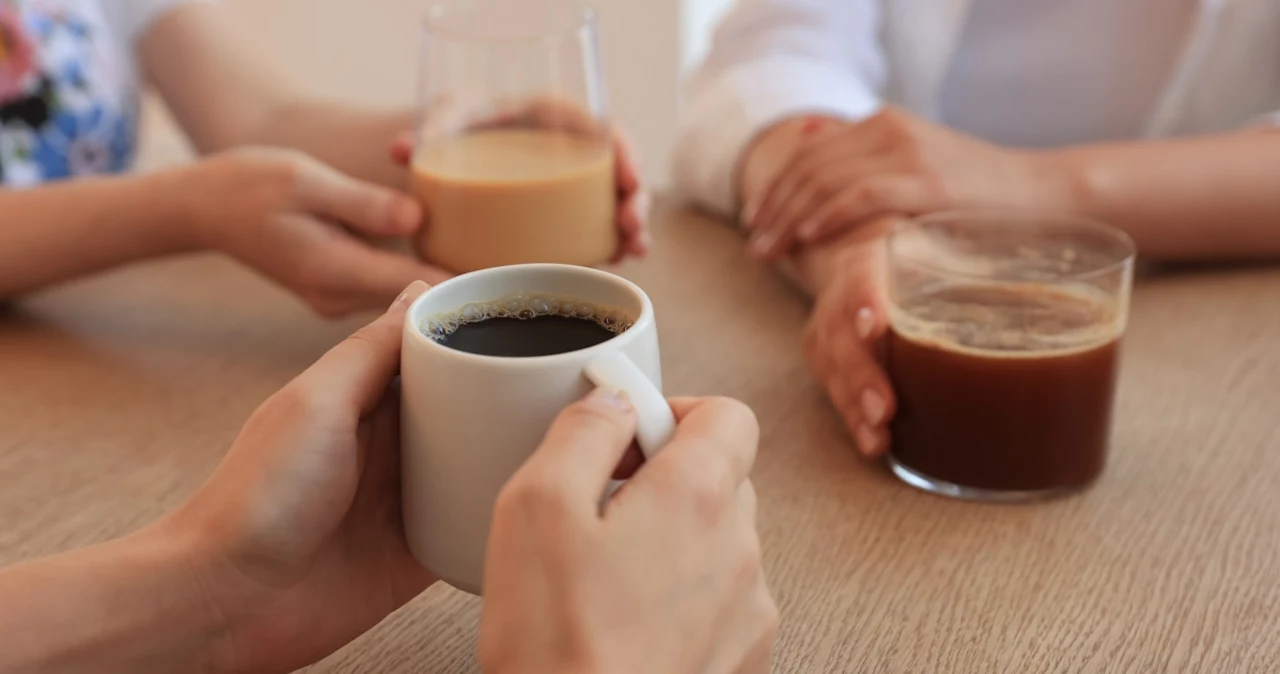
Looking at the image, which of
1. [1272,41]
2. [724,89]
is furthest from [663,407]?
[1272,41]

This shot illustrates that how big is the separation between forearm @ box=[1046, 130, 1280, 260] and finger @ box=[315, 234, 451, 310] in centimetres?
58

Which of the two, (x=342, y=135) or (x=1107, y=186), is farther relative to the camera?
(x=342, y=135)

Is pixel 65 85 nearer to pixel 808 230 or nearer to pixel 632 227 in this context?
pixel 632 227

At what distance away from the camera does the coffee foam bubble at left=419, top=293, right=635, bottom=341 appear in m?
0.49

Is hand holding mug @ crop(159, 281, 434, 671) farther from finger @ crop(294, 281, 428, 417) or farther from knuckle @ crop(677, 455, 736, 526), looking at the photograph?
knuckle @ crop(677, 455, 736, 526)

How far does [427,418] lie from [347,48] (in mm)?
2296

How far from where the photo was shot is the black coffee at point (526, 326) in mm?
475

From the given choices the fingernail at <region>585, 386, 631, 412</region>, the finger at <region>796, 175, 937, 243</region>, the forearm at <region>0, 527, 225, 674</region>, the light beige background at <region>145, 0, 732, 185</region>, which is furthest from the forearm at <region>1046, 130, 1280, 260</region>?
the light beige background at <region>145, 0, 732, 185</region>

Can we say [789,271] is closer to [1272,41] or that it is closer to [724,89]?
[724,89]

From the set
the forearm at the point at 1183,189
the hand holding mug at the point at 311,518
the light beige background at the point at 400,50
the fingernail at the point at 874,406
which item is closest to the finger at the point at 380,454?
the hand holding mug at the point at 311,518

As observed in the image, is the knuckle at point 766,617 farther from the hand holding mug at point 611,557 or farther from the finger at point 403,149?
the finger at point 403,149

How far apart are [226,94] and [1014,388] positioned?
98 centimetres

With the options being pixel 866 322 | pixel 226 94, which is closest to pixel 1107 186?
pixel 866 322

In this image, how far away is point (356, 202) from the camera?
0.89 metres
